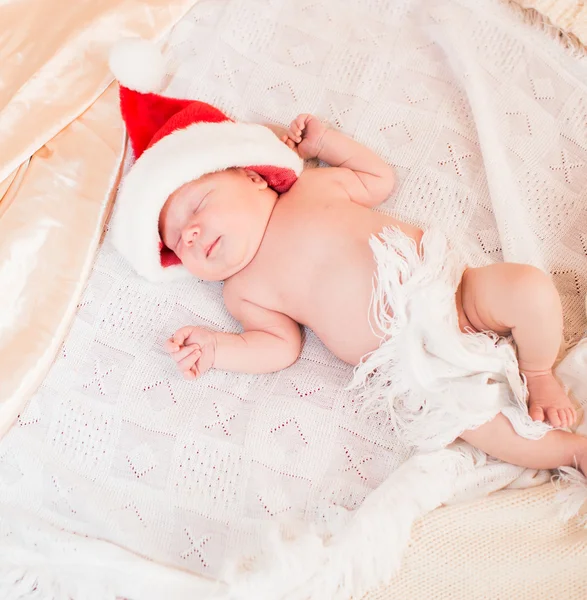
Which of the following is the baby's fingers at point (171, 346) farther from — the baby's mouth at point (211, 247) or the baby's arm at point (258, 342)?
the baby's mouth at point (211, 247)

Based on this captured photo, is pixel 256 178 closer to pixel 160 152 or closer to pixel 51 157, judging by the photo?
pixel 160 152

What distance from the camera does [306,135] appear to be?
1.47 metres

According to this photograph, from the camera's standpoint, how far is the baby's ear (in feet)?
4.60

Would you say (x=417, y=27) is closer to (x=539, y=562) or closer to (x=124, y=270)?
(x=124, y=270)

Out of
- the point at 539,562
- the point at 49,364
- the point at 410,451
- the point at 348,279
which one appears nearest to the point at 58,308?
the point at 49,364

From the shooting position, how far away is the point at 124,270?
1.44 meters

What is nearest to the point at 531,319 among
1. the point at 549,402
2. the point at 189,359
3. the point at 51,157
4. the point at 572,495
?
the point at 549,402

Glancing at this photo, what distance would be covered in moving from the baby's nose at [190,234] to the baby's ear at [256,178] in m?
0.18

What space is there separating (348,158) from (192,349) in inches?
21.7

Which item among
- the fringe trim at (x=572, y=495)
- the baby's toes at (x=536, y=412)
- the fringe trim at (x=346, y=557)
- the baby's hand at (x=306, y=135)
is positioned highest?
the baby's hand at (x=306, y=135)

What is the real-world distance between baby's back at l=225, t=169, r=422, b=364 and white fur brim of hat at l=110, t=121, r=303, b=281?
126 mm

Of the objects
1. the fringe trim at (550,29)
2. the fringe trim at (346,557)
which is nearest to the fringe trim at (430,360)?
the fringe trim at (346,557)

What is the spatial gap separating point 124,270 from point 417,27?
94 cm

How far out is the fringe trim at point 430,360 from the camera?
1195mm
